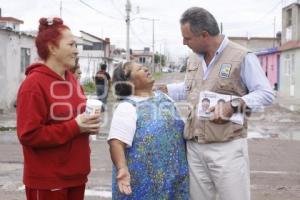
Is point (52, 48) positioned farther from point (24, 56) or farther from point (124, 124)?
point (24, 56)

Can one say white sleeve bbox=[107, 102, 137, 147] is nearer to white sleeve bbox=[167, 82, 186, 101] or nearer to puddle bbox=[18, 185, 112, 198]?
white sleeve bbox=[167, 82, 186, 101]

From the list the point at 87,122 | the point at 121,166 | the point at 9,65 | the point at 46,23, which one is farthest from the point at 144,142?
the point at 9,65

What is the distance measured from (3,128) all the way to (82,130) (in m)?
10.8

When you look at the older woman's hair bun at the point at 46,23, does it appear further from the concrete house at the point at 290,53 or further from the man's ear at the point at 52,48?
the concrete house at the point at 290,53

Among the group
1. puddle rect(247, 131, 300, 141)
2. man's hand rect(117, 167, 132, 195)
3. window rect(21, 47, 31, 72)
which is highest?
window rect(21, 47, 31, 72)

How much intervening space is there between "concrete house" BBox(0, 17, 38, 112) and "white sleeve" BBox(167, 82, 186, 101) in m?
13.7

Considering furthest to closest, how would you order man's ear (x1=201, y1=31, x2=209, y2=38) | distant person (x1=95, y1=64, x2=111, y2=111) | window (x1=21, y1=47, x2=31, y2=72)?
window (x1=21, y1=47, x2=31, y2=72) < distant person (x1=95, y1=64, x2=111, y2=111) < man's ear (x1=201, y1=31, x2=209, y2=38)

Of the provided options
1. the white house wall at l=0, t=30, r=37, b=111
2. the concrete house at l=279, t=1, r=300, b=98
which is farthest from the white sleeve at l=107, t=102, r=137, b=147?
the concrete house at l=279, t=1, r=300, b=98

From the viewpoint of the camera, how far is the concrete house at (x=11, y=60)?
17.4m

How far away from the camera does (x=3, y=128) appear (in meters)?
13.2

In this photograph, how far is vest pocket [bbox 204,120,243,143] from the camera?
323 cm

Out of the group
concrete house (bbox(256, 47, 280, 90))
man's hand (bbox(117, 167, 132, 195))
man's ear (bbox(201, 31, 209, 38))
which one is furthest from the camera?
concrete house (bbox(256, 47, 280, 90))

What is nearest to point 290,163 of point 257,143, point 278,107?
point 257,143

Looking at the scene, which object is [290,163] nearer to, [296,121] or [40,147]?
[40,147]
